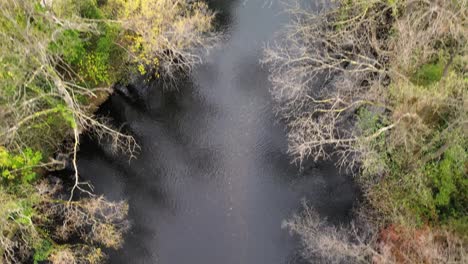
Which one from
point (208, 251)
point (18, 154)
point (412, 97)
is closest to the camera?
point (412, 97)

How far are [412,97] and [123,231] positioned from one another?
14.1 m

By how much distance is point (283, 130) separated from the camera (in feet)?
76.7

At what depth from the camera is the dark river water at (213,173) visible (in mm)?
20672

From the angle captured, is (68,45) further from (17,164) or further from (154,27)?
(17,164)

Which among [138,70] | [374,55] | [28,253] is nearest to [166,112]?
[138,70]

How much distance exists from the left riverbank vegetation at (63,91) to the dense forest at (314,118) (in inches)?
2.9

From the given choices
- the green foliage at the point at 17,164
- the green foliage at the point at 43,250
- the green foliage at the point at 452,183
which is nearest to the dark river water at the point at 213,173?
the green foliage at the point at 43,250

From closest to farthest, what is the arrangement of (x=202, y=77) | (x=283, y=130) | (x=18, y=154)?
(x=18, y=154), (x=283, y=130), (x=202, y=77)

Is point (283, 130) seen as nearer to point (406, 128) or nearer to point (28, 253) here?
point (406, 128)

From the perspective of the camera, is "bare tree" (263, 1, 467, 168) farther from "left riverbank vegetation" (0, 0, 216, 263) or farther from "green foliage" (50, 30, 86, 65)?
"green foliage" (50, 30, 86, 65)

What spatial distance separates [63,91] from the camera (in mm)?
15922

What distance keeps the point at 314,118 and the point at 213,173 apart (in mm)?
6035

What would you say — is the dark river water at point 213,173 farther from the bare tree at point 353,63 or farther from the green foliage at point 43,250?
the green foliage at point 43,250

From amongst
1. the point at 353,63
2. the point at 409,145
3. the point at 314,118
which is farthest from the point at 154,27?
the point at 409,145
